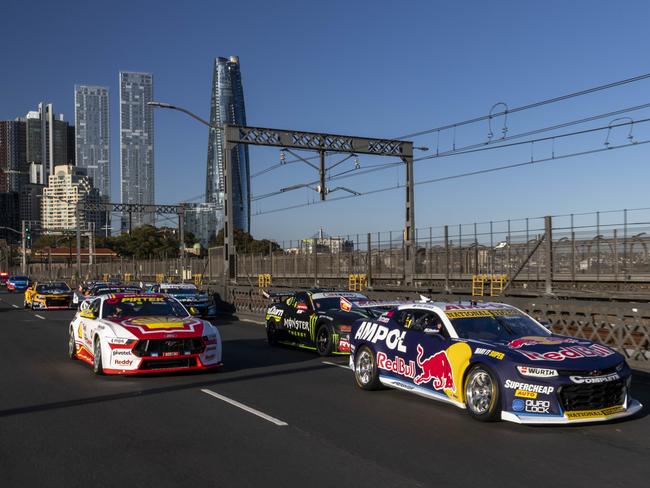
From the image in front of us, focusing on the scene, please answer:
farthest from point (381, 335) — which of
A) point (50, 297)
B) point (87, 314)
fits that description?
point (50, 297)

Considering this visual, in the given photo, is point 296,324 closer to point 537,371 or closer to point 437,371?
point 437,371

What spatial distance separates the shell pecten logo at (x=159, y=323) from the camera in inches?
483

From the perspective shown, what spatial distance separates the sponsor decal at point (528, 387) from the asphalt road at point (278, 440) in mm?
506

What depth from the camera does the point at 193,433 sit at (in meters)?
8.23

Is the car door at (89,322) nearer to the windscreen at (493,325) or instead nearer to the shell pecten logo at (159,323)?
the shell pecten logo at (159,323)

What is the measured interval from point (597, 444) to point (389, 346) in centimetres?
349

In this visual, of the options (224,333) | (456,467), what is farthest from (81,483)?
(224,333)

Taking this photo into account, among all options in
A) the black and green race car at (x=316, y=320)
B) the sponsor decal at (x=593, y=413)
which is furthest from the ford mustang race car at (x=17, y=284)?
the sponsor decal at (x=593, y=413)

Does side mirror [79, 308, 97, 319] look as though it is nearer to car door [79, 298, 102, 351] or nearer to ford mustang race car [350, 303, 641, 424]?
car door [79, 298, 102, 351]

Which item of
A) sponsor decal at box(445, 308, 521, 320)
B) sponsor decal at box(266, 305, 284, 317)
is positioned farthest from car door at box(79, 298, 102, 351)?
sponsor decal at box(445, 308, 521, 320)

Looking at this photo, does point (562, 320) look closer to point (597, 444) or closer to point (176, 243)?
point (597, 444)

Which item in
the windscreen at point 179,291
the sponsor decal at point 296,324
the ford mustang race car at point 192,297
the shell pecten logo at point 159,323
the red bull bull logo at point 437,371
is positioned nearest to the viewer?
the red bull bull logo at point 437,371

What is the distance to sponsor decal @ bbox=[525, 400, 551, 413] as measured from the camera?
8047 mm

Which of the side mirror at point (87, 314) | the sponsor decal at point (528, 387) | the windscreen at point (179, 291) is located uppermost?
the side mirror at point (87, 314)
